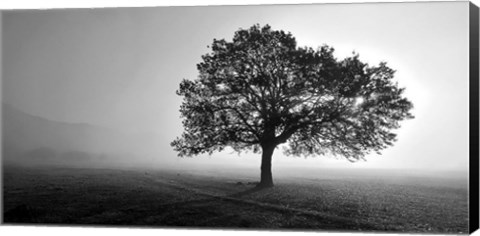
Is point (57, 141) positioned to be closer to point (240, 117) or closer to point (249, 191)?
point (240, 117)

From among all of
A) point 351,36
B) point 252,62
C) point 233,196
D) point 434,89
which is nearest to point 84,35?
point 252,62

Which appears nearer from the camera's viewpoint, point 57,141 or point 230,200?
point 230,200

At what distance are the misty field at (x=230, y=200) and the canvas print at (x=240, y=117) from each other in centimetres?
3

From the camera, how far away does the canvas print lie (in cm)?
1226

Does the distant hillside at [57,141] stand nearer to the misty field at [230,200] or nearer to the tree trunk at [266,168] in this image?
the misty field at [230,200]

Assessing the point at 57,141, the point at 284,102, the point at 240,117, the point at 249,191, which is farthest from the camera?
the point at 57,141

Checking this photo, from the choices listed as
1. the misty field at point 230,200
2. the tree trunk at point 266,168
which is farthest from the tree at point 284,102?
the misty field at point 230,200

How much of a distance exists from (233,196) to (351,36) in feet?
14.3

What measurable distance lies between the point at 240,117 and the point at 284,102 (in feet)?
3.48

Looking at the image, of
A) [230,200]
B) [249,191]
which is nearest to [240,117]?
[249,191]

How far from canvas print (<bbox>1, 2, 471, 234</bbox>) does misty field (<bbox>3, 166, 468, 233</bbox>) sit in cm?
3

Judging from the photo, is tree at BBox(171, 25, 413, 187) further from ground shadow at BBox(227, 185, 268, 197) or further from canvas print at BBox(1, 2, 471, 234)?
ground shadow at BBox(227, 185, 268, 197)

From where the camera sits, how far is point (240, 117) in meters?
13.2

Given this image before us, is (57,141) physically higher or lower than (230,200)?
higher
